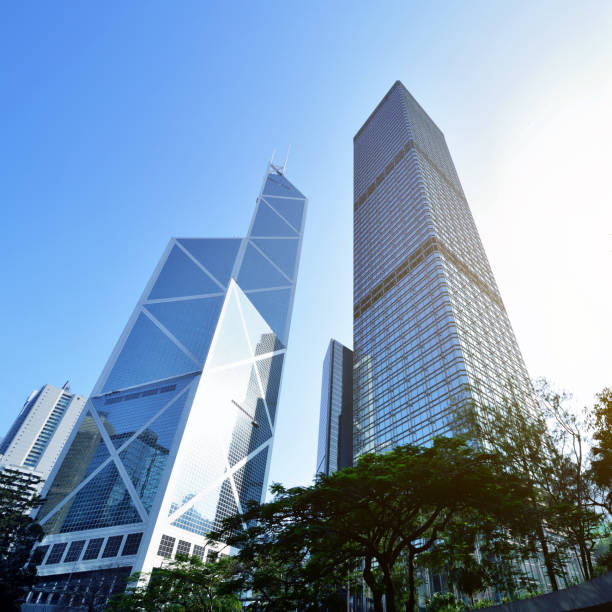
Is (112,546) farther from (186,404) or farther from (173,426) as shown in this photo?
(186,404)

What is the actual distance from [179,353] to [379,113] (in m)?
98.6

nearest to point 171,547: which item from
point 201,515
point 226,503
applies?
point 201,515

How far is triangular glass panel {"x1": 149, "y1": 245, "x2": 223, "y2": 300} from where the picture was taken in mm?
118688

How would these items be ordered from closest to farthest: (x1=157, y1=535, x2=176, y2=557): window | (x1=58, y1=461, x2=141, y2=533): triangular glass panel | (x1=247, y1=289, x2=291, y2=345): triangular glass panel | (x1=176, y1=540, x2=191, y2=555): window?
(x1=157, y1=535, x2=176, y2=557): window, (x1=176, y1=540, x2=191, y2=555): window, (x1=58, y1=461, x2=141, y2=533): triangular glass panel, (x1=247, y1=289, x2=291, y2=345): triangular glass panel

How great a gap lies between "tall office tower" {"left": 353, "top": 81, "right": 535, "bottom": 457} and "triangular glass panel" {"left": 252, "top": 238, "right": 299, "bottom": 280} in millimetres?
Answer: 45187

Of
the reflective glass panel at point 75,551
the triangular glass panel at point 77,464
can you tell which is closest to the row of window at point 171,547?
the reflective glass panel at point 75,551

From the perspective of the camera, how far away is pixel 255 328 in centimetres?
12469

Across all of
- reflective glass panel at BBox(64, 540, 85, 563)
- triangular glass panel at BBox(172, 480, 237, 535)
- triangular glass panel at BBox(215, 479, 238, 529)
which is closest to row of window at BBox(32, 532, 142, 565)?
reflective glass panel at BBox(64, 540, 85, 563)

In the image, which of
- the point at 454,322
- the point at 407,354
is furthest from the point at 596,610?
the point at 407,354

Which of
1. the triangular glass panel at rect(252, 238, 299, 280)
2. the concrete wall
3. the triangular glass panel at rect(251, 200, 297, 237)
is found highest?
the triangular glass panel at rect(251, 200, 297, 237)

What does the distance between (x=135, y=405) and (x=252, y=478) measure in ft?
109

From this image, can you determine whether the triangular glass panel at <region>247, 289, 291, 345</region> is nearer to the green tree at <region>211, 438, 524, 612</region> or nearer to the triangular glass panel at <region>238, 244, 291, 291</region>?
the triangular glass panel at <region>238, 244, 291, 291</region>

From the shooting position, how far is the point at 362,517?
17656 mm

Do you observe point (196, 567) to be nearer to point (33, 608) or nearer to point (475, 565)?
point (475, 565)
